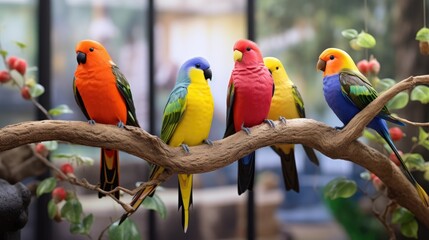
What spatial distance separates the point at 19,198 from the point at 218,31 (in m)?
2.09

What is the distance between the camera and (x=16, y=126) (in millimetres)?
1813

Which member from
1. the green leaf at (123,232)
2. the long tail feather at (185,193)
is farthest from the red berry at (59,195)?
the long tail feather at (185,193)

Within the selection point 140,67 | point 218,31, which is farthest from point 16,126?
point 218,31

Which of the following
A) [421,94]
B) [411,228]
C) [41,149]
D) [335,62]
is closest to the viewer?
[335,62]

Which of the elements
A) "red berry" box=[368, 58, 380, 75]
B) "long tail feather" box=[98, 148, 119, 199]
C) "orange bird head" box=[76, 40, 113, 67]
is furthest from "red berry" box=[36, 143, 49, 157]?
"red berry" box=[368, 58, 380, 75]

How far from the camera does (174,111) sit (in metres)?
1.99

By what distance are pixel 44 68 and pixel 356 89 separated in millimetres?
2099

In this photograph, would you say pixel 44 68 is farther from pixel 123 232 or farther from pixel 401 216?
pixel 401 216

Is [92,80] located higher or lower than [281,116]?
higher

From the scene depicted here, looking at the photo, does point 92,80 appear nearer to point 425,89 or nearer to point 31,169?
point 31,169

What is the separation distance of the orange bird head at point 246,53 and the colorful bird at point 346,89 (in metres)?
0.28

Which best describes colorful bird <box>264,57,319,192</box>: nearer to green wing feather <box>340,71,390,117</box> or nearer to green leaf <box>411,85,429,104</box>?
green wing feather <box>340,71,390,117</box>

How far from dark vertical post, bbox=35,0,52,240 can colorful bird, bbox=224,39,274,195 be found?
5.96 feet

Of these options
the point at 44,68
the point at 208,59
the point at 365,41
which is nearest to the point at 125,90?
the point at 365,41
